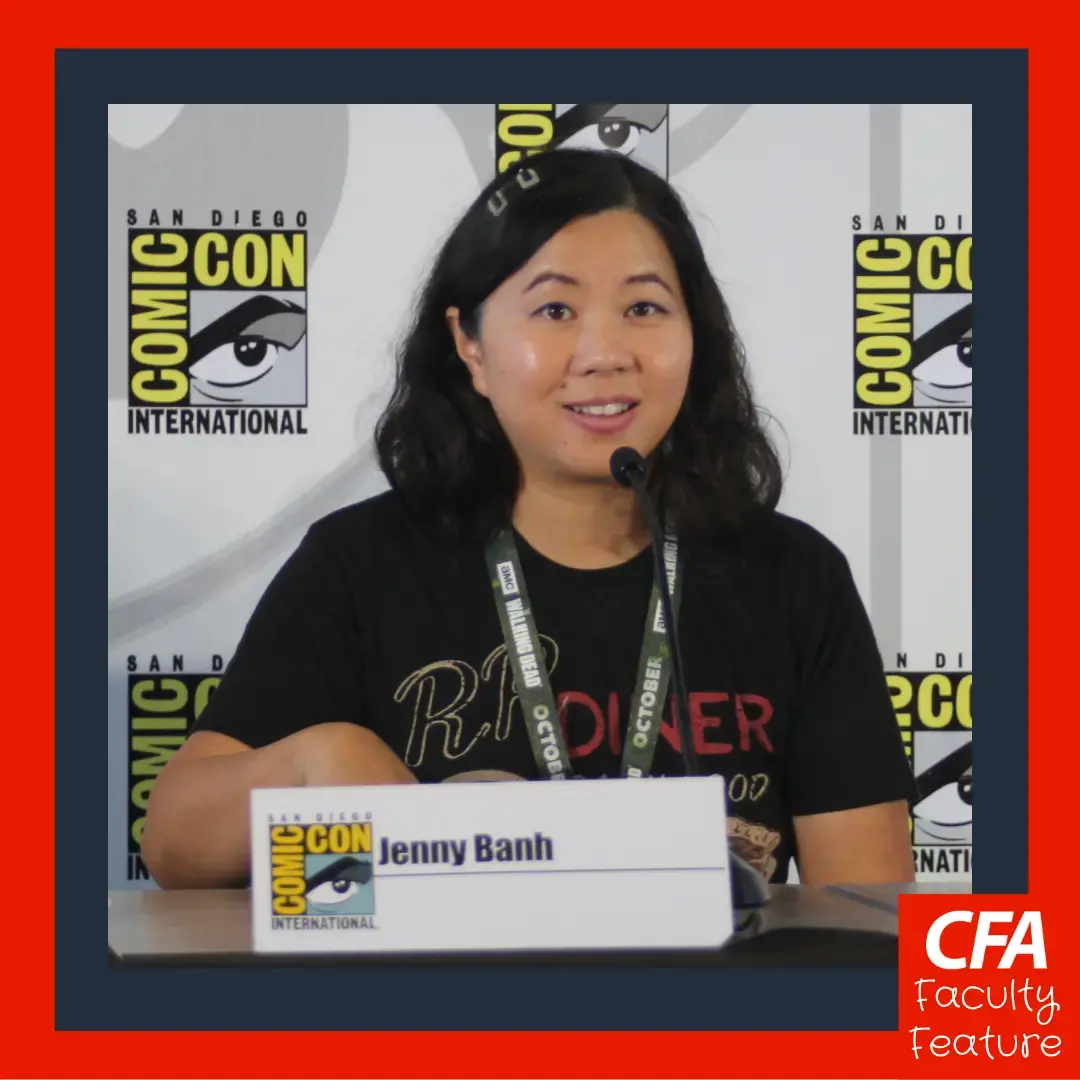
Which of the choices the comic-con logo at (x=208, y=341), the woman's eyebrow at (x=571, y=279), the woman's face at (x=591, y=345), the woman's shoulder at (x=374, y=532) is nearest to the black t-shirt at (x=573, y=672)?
the woman's shoulder at (x=374, y=532)

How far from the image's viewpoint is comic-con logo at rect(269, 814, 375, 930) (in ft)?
3.43

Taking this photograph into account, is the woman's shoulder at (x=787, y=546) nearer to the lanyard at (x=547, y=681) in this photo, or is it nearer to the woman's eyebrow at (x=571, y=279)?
the lanyard at (x=547, y=681)

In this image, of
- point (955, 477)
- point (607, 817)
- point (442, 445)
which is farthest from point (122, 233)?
point (607, 817)

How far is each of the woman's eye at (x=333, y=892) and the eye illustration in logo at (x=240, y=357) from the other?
4.10 ft

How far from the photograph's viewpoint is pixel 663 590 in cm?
133

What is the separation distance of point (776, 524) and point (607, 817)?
2.82 ft

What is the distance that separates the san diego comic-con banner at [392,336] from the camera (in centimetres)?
220

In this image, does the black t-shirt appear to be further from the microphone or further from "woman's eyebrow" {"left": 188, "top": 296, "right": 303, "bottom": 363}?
"woman's eyebrow" {"left": 188, "top": 296, "right": 303, "bottom": 363}

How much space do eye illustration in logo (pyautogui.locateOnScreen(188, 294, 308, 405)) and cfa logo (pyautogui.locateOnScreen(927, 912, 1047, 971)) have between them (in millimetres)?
1399

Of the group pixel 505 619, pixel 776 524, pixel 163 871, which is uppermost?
pixel 776 524

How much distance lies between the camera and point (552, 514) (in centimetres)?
176

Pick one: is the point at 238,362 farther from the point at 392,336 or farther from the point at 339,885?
the point at 339,885

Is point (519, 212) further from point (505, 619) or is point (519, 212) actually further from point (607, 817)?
point (607, 817)

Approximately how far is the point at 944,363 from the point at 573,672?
0.91m
